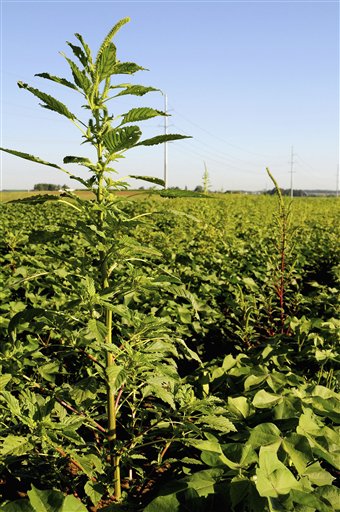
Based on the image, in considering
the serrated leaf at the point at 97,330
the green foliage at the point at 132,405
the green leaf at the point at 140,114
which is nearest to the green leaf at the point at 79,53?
the green foliage at the point at 132,405

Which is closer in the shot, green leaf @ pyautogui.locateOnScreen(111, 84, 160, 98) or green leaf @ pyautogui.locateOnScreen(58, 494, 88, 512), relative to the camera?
green leaf @ pyautogui.locateOnScreen(58, 494, 88, 512)

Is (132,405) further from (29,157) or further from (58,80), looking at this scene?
(58,80)

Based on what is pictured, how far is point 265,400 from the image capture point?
1.90m

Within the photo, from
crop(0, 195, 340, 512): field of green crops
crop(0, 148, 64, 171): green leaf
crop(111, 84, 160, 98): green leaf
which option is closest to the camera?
crop(0, 195, 340, 512): field of green crops

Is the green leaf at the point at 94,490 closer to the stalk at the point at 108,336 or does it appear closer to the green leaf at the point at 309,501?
the stalk at the point at 108,336

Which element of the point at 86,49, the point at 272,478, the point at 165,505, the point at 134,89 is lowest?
the point at 165,505

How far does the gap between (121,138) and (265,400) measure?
124 centimetres

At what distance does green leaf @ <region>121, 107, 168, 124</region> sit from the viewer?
1624mm

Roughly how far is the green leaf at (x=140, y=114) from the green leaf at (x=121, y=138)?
0.38 feet

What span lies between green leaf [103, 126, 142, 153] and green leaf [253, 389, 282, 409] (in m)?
1.18

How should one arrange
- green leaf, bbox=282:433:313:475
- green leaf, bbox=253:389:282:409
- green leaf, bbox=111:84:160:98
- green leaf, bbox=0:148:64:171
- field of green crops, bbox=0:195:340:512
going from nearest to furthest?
field of green crops, bbox=0:195:340:512, green leaf, bbox=282:433:313:475, green leaf, bbox=0:148:64:171, green leaf, bbox=111:84:160:98, green leaf, bbox=253:389:282:409

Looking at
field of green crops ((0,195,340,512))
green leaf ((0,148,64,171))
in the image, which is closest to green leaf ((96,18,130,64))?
green leaf ((0,148,64,171))

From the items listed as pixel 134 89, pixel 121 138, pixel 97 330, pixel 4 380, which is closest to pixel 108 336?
pixel 97 330

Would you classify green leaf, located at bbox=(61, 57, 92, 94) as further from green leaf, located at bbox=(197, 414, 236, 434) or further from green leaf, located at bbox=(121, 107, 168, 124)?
green leaf, located at bbox=(197, 414, 236, 434)
